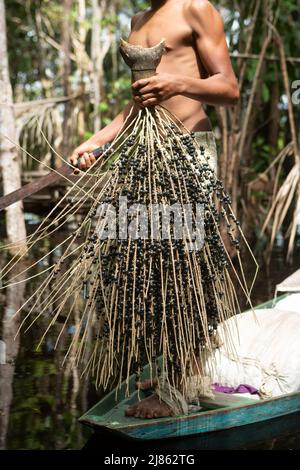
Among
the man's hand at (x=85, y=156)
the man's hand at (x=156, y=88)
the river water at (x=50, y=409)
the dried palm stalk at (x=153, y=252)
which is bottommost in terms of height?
the river water at (x=50, y=409)

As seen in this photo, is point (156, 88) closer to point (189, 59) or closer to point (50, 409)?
point (189, 59)

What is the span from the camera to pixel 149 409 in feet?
9.05

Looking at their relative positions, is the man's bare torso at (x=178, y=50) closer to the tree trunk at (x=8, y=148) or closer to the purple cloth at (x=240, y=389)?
the purple cloth at (x=240, y=389)

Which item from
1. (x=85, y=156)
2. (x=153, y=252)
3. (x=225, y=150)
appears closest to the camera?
(x=153, y=252)

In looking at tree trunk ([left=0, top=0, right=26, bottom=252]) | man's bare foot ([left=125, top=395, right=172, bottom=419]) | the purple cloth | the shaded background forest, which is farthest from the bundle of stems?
tree trunk ([left=0, top=0, right=26, bottom=252])

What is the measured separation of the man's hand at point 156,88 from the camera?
261cm

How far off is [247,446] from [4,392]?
1038mm

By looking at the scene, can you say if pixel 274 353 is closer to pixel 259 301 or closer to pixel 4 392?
pixel 4 392

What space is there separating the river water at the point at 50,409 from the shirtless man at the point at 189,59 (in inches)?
9.5

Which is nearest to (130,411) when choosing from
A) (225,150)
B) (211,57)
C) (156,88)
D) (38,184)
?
→ (38,184)

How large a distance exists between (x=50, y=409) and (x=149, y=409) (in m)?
0.53

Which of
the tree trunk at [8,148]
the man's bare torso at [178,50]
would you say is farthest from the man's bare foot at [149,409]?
the tree trunk at [8,148]

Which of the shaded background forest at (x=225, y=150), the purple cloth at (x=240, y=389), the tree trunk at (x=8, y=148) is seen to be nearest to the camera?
the shaded background forest at (x=225, y=150)
